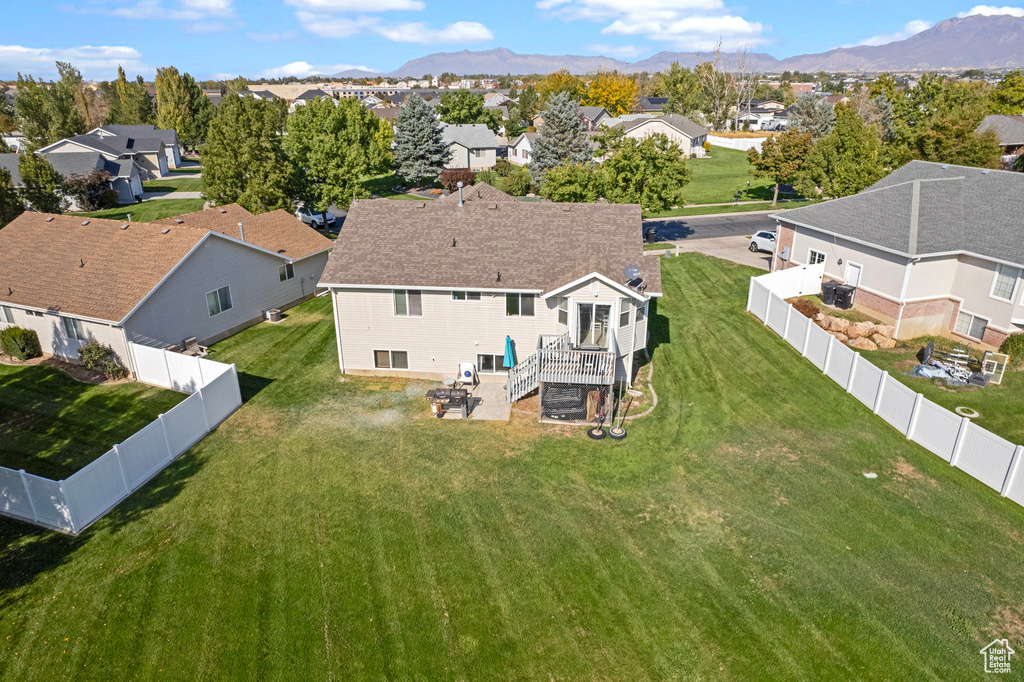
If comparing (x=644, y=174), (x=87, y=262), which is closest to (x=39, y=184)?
(x=87, y=262)

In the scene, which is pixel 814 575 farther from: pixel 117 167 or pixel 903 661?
pixel 117 167

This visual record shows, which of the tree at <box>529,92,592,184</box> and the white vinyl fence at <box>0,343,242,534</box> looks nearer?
the white vinyl fence at <box>0,343,242,534</box>

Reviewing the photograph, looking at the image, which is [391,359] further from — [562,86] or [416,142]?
[562,86]

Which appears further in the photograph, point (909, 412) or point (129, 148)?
point (129, 148)

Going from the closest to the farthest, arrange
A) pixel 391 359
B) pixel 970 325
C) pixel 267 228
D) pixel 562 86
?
pixel 391 359, pixel 970 325, pixel 267 228, pixel 562 86

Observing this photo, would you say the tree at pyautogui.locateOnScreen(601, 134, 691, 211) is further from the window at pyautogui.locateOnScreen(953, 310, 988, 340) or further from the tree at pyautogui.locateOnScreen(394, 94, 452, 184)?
the tree at pyautogui.locateOnScreen(394, 94, 452, 184)

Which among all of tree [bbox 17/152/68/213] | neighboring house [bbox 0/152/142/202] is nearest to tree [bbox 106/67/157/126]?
neighboring house [bbox 0/152/142/202]
